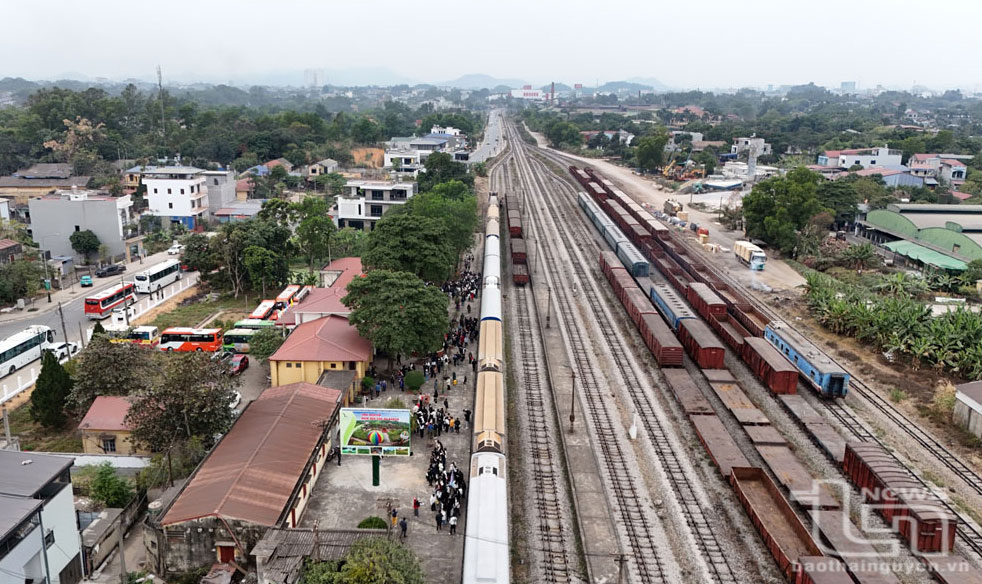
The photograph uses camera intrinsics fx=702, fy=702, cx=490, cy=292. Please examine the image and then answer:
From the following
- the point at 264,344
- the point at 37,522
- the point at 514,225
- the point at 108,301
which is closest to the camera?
the point at 37,522

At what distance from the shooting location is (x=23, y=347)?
3494 cm

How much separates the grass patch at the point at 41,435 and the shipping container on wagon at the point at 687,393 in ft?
81.7

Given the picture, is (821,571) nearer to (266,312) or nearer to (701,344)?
(701,344)

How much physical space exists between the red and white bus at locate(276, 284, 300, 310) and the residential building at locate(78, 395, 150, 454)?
53.1 ft

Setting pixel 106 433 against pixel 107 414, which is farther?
pixel 107 414

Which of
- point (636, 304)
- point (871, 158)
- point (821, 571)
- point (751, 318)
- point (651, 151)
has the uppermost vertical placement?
point (651, 151)

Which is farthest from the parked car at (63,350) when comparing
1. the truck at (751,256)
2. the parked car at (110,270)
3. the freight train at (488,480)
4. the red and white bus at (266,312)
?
the truck at (751,256)

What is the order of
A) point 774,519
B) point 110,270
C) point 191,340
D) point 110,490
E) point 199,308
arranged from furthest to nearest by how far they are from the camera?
point 110,270, point 199,308, point 191,340, point 110,490, point 774,519

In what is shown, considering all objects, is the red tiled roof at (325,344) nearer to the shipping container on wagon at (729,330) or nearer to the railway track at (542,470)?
the railway track at (542,470)

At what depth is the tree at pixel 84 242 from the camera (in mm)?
53844

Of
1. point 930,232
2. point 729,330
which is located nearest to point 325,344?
point 729,330

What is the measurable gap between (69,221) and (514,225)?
3630cm

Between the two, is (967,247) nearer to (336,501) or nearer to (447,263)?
(447,263)

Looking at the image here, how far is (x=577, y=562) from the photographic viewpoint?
21.0 metres
